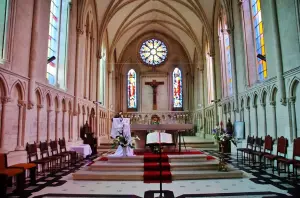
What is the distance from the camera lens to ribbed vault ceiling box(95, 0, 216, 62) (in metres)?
17.5

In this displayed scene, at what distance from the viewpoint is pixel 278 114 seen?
8.87m

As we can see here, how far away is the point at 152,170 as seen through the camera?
7.33 m

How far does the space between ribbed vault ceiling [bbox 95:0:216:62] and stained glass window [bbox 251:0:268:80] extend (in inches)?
240

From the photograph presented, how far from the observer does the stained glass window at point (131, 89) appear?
24984 millimetres

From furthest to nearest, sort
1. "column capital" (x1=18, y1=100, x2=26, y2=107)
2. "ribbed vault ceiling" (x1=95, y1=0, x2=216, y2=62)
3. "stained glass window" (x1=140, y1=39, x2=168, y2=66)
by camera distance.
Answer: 1. "stained glass window" (x1=140, y1=39, x2=168, y2=66)
2. "ribbed vault ceiling" (x1=95, y1=0, x2=216, y2=62)
3. "column capital" (x1=18, y1=100, x2=26, y2=107)

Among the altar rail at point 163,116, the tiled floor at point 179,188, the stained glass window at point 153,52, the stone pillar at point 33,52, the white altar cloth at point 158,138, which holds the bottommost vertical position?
the tiled floor at point 179,188

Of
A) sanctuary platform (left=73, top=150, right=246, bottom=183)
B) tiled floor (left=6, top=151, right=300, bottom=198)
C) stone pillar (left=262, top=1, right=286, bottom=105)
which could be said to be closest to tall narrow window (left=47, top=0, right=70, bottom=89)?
sanctuary platform (left=73, top=150, right=246, bottom=183)

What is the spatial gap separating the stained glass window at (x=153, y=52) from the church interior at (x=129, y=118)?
10.6 feet

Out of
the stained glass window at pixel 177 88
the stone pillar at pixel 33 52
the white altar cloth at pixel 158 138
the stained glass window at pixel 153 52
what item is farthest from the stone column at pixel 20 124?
the stained glass window at pixel 177 88

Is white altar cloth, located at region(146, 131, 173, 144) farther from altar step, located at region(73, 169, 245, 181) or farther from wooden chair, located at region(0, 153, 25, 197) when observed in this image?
wooden chair, located at region(0, 153, 25, 197)

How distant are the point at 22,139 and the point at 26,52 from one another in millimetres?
3057

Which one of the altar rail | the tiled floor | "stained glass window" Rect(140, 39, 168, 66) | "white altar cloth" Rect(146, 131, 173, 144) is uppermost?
"stained glass window" Rect(140, 39, 168, 66)

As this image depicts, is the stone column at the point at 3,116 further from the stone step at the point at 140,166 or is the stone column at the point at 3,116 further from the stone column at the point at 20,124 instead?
the stone step at the point at 140,166

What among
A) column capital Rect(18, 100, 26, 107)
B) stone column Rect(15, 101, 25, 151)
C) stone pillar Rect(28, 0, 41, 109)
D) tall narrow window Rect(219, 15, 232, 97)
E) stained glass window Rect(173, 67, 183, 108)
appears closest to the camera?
stone column Rect(15, 101, 25, 151)
